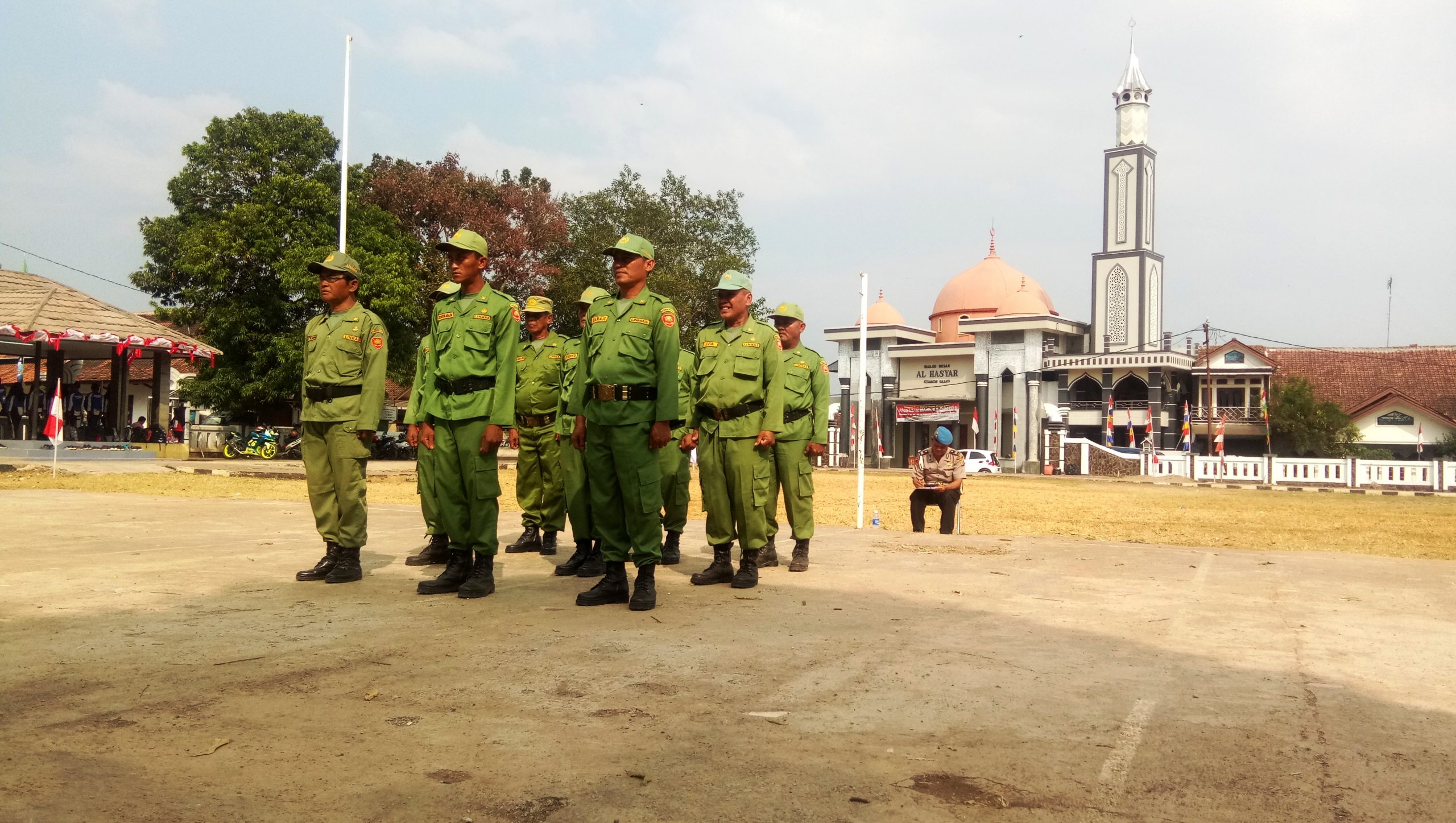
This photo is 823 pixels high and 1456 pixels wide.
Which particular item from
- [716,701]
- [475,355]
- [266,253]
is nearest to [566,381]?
[475,355]

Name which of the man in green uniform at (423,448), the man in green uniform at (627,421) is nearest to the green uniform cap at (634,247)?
the man in green uniform at (627,421)

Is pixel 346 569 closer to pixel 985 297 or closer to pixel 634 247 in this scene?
pixel 634 247

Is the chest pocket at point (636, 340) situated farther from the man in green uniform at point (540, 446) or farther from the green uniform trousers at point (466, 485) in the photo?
the man in green uniform at point (540, 446)

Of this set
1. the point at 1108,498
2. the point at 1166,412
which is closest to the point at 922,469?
the point at 1108,498

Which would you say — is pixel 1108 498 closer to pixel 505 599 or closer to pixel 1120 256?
Result: pixel 505 599

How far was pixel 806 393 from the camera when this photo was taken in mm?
7547

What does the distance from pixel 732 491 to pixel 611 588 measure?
3.74 feet

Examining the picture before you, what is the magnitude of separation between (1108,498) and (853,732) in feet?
72.3

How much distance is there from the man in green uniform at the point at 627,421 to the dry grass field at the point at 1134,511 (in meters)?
6.60

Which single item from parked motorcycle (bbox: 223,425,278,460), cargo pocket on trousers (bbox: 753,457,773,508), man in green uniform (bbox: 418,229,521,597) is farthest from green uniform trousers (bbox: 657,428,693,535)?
parked motorcycle (bbox: 223,425,278,460)

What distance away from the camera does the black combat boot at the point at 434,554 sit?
6.92 metres

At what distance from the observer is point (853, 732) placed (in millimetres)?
3168

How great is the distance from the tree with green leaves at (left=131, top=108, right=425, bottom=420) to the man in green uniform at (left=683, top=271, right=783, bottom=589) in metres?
25.2

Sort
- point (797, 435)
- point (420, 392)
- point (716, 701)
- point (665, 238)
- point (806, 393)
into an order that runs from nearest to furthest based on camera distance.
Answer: point (716, 701) → point (420, 392) → point (797, 435) → point (806, 393) → point (665, 238)
